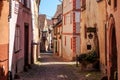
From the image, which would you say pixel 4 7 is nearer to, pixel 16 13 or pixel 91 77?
pixel 16 13

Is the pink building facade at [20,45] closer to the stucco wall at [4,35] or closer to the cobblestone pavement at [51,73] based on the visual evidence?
the cobblestone pavement at [51,73]

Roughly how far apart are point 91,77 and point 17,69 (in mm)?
4344

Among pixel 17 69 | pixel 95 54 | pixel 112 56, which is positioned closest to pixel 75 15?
pixel 95 54

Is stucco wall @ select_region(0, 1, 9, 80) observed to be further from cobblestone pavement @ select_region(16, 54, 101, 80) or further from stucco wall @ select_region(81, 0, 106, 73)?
stucco wall @ select_region(81, 0, 106, 73)

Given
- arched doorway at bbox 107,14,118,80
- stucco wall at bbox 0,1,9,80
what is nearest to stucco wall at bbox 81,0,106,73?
arched doorway at bbox 107,14,118,80

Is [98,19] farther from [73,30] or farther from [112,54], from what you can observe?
[73,30]

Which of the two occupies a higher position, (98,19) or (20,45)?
(98,19)

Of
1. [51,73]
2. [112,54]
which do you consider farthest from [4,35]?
[51,73]

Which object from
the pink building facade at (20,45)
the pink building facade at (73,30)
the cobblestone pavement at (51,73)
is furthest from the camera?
the pink building facade at (73,30)

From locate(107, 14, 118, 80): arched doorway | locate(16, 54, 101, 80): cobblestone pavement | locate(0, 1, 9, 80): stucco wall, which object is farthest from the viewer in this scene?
locate(16, 54, 101, 80): cobblestone pavement

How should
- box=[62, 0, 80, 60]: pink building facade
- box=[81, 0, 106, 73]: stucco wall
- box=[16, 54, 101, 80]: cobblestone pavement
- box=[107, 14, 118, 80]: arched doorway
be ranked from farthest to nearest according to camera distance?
box=[62, 0, 80, 60]: pink building facade
box=[81, 0, 106, 73]: stucco wall
box=[16, 54, 101, 80]: cobblestone pavement
box=[107, 14, 118, 80]: arched doorway

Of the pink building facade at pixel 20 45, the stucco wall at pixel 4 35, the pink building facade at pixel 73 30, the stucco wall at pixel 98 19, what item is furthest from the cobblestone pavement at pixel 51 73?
the pink building facade at pixel 73 30

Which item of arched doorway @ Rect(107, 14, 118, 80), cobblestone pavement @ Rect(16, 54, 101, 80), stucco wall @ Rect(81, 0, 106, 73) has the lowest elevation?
cobblestone pavement @ Rect(16, 54, 101, 80)

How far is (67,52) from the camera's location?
38.6m
